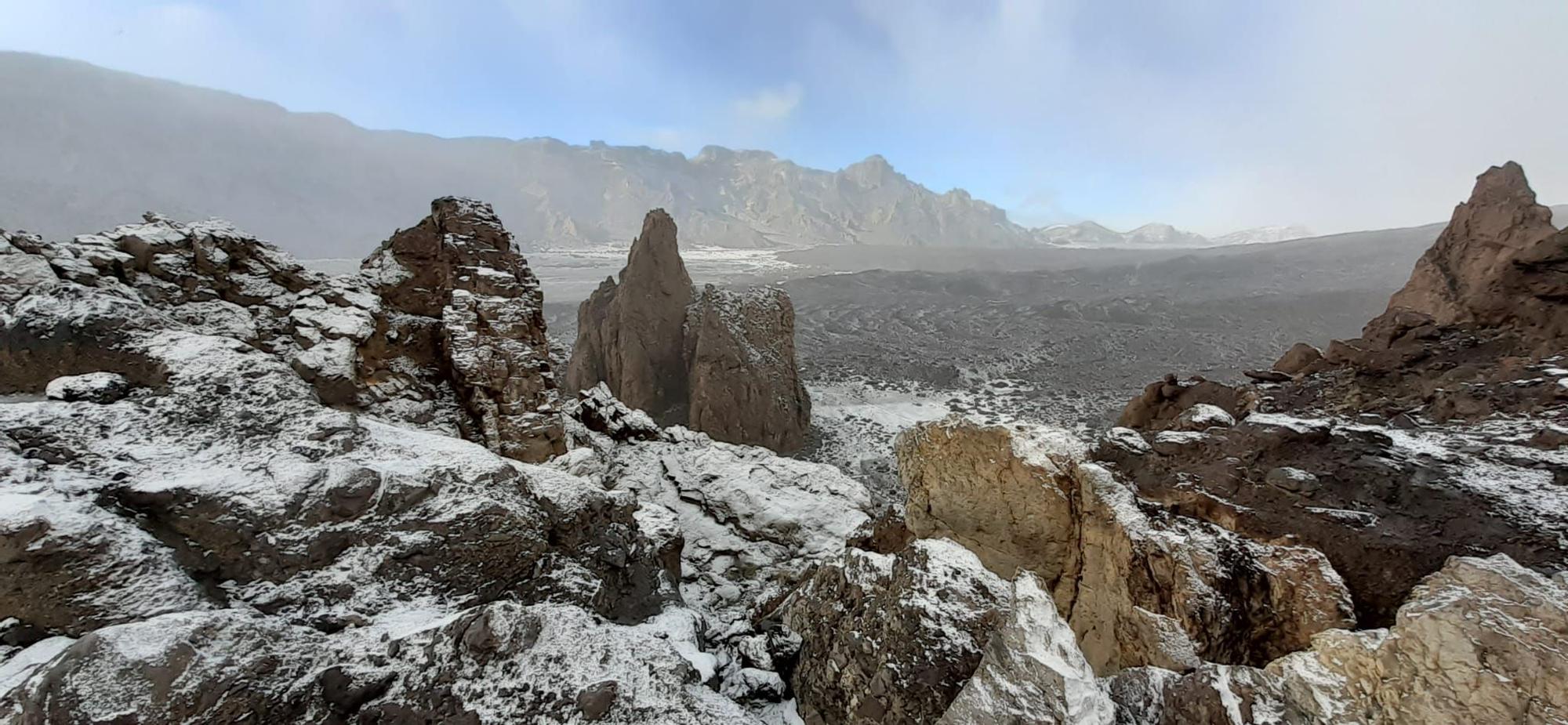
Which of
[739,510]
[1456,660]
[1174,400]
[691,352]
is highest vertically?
[1456,660]

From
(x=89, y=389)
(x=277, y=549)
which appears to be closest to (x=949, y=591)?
(x=277, y=549)

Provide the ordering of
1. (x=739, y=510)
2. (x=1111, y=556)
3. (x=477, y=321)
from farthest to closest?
(x=739, y=510) → (x=477, y=321) → (x=1111, y=556)

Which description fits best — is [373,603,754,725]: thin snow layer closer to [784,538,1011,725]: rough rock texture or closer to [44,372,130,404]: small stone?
[784,538,1011,725]: rough rock texture

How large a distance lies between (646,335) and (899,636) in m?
25.0

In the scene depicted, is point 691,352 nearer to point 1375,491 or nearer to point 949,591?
point 949,591

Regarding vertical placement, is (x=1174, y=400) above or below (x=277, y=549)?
above

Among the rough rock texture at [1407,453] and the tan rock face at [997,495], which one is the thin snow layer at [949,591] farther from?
the rough rock texture at [1407,453]

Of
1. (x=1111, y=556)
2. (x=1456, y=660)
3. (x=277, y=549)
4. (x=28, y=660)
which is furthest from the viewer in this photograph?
(x=1111, y=556)

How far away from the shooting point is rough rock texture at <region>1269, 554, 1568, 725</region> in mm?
3307

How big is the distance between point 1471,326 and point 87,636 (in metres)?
15.9

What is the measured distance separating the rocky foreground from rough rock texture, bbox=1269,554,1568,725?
0.06ft

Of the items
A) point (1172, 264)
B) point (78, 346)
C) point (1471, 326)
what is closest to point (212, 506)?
point (78, 346)

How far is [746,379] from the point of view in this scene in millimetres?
25656

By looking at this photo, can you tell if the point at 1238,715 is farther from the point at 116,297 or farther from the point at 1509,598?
the point at 116,297
